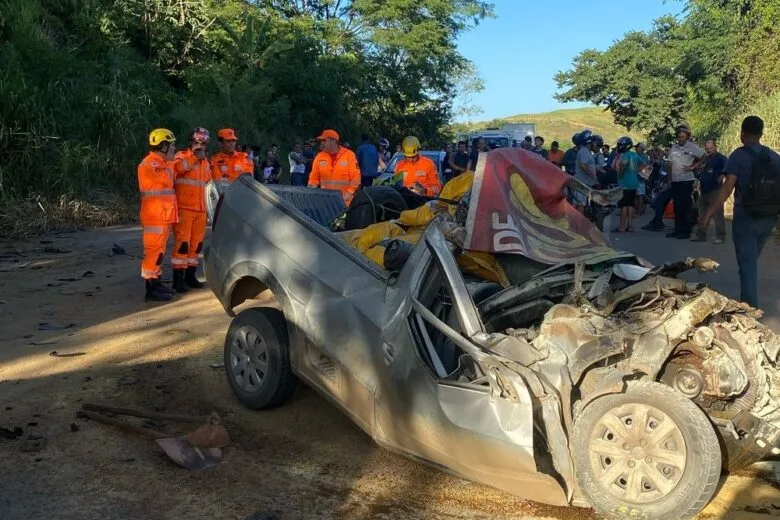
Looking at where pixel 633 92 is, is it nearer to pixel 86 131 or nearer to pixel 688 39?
pixel 688 39

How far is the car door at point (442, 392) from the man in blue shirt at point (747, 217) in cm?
366

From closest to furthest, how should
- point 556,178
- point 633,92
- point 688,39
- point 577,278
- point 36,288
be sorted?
point 577,278 → point 556,178 → point 36,288 → point 688,39 → point 633,92

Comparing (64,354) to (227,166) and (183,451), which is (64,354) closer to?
(183,451)

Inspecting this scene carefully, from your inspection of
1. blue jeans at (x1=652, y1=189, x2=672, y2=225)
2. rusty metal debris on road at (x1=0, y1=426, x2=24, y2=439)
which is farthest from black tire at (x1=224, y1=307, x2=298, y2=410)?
blue jeans at (x1=652, y1=189, x2=672, y2=225)

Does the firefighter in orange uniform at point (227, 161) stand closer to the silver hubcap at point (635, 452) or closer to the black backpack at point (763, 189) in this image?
the black backpack at point (763, 189)

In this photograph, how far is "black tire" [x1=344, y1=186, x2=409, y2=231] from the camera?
6.11 m

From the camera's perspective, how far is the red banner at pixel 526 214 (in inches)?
180

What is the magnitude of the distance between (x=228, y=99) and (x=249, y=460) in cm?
2032

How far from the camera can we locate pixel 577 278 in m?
4.07

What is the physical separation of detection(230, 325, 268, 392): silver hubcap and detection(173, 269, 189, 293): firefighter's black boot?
3.93 metres

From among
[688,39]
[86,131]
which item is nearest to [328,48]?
[688,39]

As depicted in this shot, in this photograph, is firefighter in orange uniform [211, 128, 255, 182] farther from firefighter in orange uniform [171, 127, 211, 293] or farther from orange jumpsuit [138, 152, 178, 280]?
orange jumpsuit [138, 152, 178, 280]

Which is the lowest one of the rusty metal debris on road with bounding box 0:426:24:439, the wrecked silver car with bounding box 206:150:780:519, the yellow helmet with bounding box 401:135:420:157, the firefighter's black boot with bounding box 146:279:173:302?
the rusty metal debris on road with bounding box 0:426:24:439

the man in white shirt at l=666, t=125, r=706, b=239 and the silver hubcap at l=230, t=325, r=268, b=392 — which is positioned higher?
the man in white shirt at l=666, t=125, r=706, b=239
